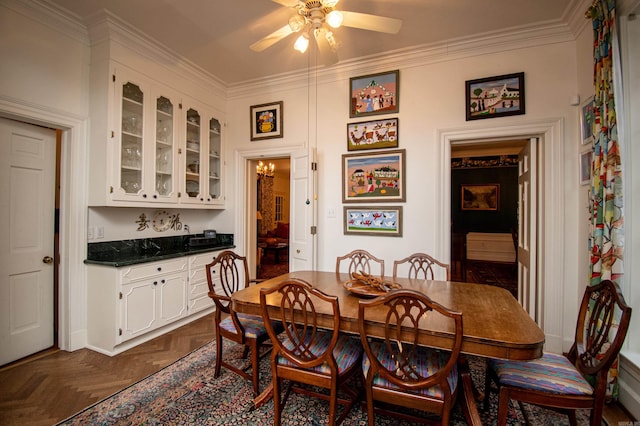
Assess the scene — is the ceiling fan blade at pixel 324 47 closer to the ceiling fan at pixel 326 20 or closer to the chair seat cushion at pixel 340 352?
the ceiling fan at pixel 326 20

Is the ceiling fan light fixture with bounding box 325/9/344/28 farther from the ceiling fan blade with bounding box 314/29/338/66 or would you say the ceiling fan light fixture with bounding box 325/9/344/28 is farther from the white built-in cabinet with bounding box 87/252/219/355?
the white built-in cabinet with bounding box 87/252/219/355

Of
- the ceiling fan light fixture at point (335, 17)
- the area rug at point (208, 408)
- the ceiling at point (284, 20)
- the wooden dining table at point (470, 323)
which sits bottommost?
the area rug at point (208, 408)

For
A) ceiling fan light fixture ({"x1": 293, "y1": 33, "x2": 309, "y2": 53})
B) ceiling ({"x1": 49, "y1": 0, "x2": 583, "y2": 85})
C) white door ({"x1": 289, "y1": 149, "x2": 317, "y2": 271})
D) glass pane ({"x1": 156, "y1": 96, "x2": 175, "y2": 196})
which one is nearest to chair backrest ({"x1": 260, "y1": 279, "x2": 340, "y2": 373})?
white door ({"x1": 289, "y1": 149, "x2": 317, "y2": 271})

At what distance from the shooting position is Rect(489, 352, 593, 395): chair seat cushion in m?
1.33

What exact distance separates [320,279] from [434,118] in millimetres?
2062

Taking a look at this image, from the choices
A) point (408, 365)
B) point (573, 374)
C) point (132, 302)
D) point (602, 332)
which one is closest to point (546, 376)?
point (573, 374)

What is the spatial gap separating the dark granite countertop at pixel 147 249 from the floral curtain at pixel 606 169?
11.8ft

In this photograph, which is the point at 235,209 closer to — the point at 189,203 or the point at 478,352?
the point at 189,203

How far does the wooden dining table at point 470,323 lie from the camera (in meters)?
1.21

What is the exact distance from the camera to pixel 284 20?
2.53 m

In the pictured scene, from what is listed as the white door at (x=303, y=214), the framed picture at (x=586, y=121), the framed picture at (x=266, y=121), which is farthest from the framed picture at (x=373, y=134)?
the framed picture at (x=586, y=121)

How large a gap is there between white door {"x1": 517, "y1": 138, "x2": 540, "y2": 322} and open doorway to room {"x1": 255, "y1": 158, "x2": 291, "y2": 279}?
14.3 feet

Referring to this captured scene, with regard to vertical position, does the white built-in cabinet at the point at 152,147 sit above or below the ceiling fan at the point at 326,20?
below

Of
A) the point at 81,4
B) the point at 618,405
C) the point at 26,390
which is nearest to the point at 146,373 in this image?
the point at 26,390
